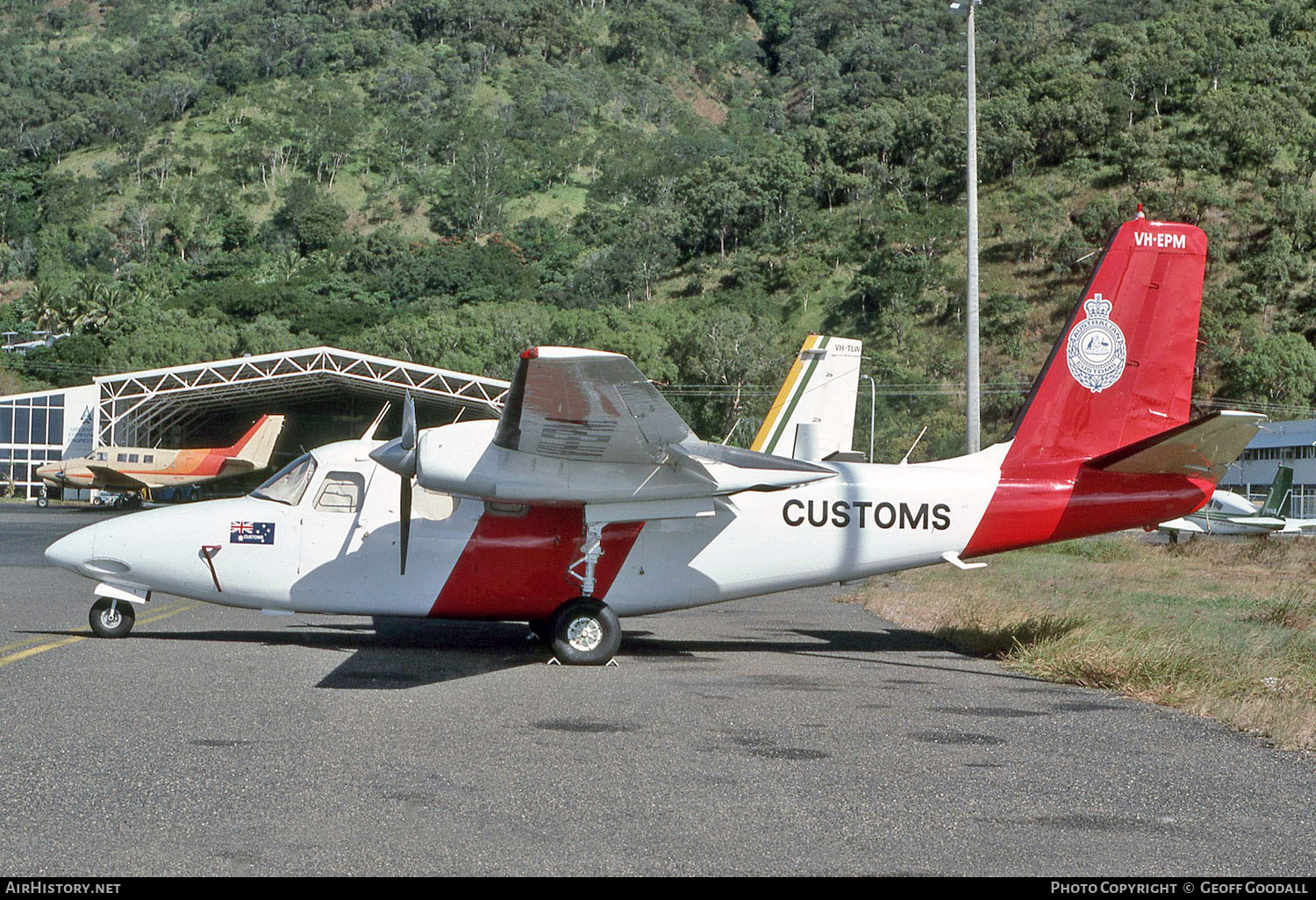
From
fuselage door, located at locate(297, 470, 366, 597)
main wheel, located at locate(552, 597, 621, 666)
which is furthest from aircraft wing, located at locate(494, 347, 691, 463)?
fuselage door, located at locate(297, 470, 366, 597)

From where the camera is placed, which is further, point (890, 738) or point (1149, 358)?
point (1149, 358)

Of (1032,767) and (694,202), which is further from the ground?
(694,202)

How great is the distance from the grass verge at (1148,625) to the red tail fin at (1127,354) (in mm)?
2141

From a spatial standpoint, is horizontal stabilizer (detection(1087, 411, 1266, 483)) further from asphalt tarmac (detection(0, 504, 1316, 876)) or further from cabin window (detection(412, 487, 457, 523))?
cabin window (detection(412, 487, 457, 523))

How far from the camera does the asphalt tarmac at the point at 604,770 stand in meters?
5.20

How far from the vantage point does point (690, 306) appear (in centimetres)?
10100

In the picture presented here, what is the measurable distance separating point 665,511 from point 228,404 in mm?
60905

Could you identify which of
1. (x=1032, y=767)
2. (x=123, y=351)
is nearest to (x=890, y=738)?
(x=1032, y=767)

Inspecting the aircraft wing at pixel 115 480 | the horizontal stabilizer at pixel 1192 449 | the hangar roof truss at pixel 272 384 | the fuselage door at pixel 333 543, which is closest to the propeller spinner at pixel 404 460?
the fuselage door at pixel 333 543

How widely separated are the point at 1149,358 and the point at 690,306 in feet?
291

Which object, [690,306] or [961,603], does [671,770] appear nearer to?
[961,603]

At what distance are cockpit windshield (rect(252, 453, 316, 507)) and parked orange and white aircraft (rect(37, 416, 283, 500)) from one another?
44145 mm

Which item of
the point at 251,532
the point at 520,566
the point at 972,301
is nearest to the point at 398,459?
the point at 520,566

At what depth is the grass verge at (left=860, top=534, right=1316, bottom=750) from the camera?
9602mm
